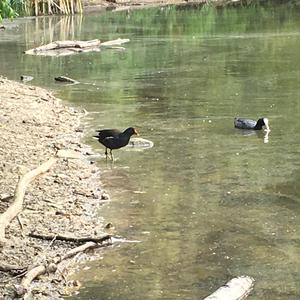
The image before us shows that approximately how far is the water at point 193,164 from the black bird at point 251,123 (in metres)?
0.16

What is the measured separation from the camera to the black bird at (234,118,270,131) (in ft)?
44.4

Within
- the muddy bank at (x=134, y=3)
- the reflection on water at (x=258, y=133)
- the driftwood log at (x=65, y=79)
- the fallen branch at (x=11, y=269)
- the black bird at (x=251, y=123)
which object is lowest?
the muddy bank at (x=134, y=3)

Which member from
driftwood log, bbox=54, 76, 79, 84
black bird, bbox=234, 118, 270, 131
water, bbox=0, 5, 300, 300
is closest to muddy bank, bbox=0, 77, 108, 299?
water, bbox=0, 5, 300, 300

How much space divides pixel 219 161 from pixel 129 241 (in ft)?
12.0

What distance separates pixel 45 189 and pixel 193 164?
247 centimetres

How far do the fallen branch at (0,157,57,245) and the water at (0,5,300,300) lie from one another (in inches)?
32.4

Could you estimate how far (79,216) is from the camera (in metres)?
8.95

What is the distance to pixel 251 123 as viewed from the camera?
13.7 meters

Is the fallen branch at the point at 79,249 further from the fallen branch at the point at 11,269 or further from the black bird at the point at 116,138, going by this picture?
the black bird at the point at 116,138

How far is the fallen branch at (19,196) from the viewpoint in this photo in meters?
8.09

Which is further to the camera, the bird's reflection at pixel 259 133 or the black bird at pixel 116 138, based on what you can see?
the bird's reflection at pixel 259 133

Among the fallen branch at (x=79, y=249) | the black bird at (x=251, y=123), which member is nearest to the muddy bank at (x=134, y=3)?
the black bird at (x=251, y=123)

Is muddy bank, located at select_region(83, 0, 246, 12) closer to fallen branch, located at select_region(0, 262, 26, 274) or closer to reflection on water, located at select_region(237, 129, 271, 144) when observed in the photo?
reflection on water, located at select_region(237, 129, 271, 144)

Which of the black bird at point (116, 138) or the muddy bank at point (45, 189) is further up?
the black bird at point (116, 138)
